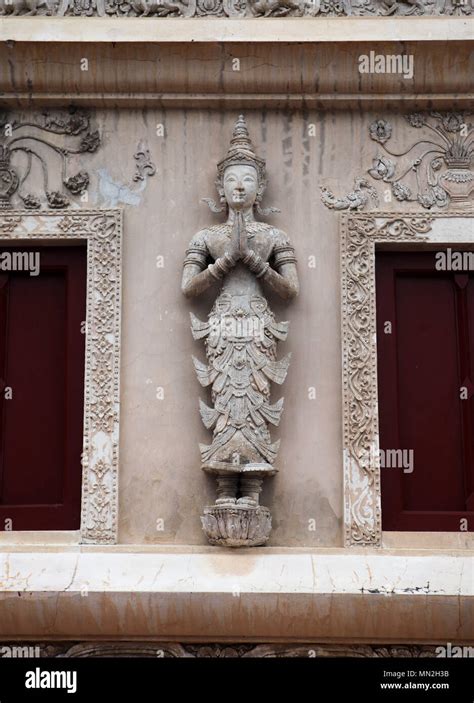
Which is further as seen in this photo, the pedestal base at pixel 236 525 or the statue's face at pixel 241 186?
the statue's face at pixel 241 186

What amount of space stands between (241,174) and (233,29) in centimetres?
115

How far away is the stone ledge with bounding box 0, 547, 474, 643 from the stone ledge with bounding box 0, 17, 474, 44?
3.89 meters

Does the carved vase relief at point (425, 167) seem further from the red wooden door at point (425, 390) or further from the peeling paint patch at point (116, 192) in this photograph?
the peeling paint patch at point (116, 192)

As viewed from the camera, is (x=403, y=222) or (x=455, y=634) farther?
(x=403, y=222)

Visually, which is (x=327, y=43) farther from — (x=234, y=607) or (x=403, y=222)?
(x=234, y=607)

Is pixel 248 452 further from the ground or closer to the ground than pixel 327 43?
closer to the ground

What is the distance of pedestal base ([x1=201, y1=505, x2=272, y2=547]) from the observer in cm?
956

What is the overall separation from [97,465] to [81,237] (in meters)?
1.72

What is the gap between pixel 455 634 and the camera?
30.7 ft

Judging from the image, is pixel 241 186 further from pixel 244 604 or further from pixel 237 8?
pixel 244 604

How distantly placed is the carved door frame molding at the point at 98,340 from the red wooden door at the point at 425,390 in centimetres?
194

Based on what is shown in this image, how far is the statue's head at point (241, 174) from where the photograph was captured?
10109mm

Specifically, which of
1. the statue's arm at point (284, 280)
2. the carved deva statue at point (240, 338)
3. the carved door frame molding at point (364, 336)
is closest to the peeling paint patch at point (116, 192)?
the carved deva statue at point (240, 338)
